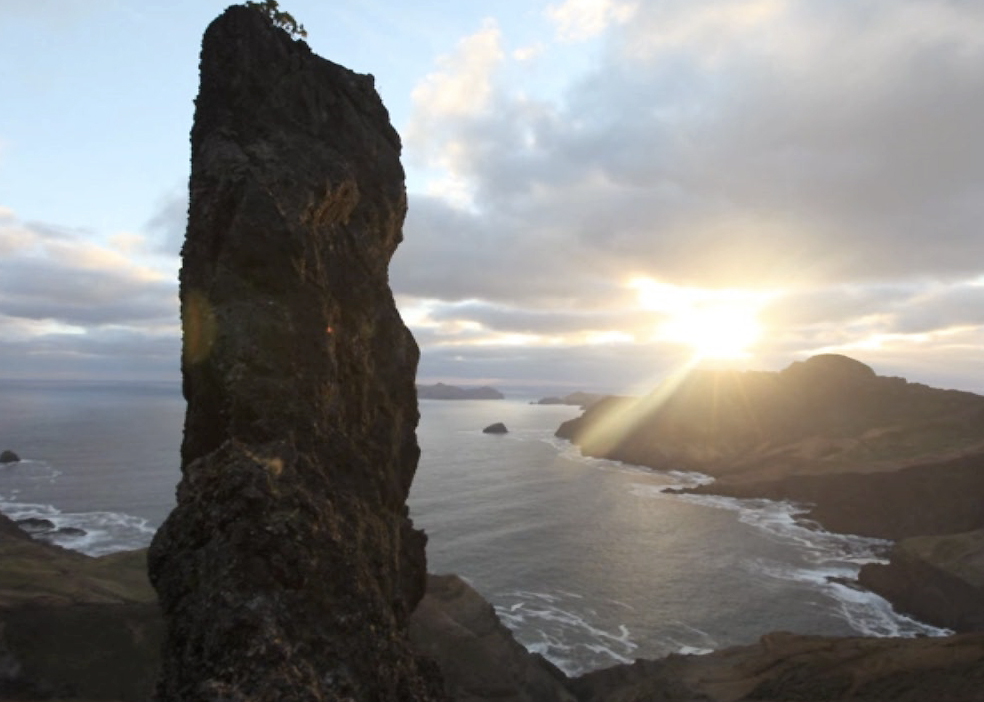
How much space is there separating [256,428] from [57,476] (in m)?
131

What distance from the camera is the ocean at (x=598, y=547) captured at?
170 feet

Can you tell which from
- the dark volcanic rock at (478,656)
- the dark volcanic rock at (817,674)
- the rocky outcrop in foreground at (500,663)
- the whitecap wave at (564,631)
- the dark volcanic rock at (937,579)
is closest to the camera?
the rocky outcrop in foreground at (500,663)

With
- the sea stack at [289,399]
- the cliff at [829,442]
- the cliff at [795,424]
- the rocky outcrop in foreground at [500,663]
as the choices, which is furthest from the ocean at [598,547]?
the sea stack at [289,399]

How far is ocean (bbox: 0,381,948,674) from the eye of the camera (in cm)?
5188

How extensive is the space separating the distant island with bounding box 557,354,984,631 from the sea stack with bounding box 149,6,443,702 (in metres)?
57.8

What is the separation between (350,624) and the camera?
13750 millimetres

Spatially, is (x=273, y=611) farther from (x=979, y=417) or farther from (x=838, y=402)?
(x=838, y=402)

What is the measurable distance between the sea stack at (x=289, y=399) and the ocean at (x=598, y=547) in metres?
31.4

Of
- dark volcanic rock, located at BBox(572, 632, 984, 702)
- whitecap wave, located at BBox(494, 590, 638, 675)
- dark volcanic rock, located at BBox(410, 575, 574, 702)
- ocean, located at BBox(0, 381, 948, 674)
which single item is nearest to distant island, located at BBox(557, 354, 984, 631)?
ocean, located at BBox(0, 381, 948, 674)

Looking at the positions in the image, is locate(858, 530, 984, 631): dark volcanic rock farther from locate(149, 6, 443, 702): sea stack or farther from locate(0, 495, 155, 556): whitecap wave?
locate(0, 495, 155, 556): whitecap wave

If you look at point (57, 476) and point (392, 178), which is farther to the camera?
point (57, 476)

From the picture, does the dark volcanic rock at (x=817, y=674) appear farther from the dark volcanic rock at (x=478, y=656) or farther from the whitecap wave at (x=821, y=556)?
the whitecap wave at (x=821, y=556)

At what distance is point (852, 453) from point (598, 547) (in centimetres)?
6107

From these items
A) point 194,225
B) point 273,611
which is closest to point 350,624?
point 273,611
